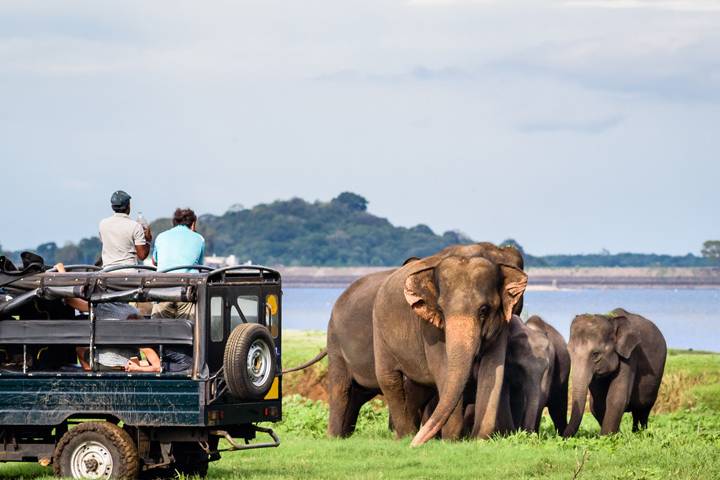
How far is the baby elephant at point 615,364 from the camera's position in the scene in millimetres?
26297

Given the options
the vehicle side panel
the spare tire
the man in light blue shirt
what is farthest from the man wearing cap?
the spare tire

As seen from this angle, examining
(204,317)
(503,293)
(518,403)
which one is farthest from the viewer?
(518,403)

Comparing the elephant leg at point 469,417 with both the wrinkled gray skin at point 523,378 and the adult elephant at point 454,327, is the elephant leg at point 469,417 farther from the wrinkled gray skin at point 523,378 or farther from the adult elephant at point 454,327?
the adult elephant at point 454,327

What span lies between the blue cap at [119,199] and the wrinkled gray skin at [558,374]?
8705mm

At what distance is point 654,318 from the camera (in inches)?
5630

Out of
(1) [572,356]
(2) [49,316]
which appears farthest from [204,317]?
(1) [572,356]

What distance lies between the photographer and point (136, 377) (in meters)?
15.7

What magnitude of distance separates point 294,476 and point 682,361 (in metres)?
19.8

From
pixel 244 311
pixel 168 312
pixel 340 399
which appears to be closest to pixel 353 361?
pixel 340 399

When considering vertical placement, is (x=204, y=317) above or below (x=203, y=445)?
above

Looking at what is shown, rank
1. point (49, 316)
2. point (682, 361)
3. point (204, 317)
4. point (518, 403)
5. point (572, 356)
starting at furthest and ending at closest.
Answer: point (682, 361), point (572, 356), point (518, 403), point (49, 316), point (204, 317)

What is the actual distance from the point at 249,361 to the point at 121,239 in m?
2.76

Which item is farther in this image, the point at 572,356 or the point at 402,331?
the point at 572,356

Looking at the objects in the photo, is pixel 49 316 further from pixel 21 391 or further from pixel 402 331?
pixel 402 331
